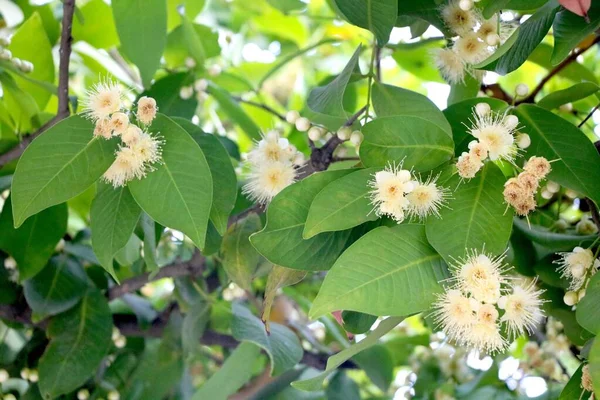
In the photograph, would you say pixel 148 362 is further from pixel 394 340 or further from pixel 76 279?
pixel 394 340

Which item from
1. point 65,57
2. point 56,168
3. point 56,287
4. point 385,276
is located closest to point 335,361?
point 385,276

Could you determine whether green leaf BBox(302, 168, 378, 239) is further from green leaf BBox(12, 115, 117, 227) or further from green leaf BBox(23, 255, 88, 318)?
green leaf BBox(23, 255, 88, 318)

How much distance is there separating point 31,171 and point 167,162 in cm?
12

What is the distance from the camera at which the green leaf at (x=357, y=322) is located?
2.16ft

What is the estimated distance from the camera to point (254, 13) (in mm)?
1441

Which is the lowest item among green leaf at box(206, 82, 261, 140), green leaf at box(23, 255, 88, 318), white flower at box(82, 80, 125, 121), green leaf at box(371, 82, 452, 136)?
green leaf at box(23, 255, 88, 318)

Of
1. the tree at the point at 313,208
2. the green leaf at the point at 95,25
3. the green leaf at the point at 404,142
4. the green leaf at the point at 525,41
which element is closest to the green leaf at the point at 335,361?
the tree at the point at 313,208

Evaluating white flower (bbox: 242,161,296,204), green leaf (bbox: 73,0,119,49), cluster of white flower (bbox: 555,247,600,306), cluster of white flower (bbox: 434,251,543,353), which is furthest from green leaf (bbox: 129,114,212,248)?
green leaf (bbox: 73,0,119,49)

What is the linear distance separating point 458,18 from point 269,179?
24 centimetres

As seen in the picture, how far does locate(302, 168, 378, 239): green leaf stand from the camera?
0.59 meters

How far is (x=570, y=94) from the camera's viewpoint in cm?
72

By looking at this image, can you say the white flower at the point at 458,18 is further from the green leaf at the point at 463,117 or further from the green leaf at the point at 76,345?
the green leaf at the point at 76,345

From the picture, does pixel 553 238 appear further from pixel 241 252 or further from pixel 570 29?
pixel 241 252

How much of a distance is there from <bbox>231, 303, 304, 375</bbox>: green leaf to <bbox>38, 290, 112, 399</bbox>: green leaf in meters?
Result: 0.18
